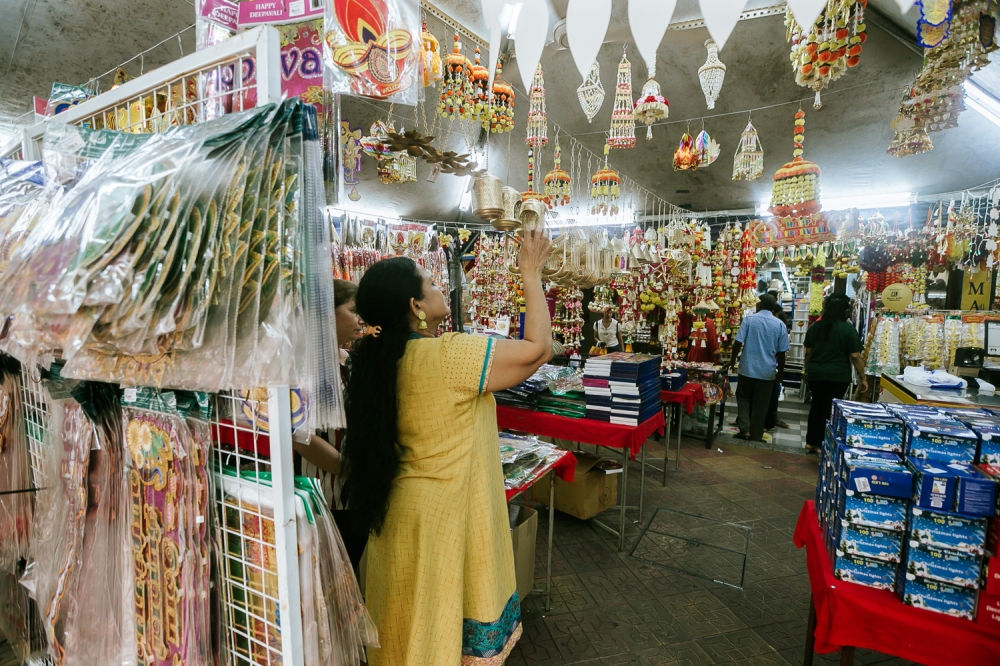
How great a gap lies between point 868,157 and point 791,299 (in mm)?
2818

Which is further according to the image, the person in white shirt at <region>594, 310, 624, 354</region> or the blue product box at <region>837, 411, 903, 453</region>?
the person in white shirt at <region>594, 310, 624, 354</region>

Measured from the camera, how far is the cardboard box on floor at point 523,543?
2.09m

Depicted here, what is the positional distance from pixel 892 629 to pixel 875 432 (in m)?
0.49

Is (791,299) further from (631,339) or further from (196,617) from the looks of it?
(196,617)

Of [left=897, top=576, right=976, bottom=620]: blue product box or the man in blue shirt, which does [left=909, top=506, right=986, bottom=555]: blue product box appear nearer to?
[left=897, top=576, right=976, bottom=620]: blue product box

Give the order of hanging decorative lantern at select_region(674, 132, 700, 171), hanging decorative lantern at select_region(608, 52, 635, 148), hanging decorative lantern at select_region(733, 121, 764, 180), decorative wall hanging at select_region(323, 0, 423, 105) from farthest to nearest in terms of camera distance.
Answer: hanging decorative lantern at select_region(733, 121, 764, 180) < hanging decorative lantern at select_region(674, 132, 700, 171) < hanging decorative lantern at select_region(608, 52, 635, 148) < decorative wall hanging at select_region(323, 0, 423, 105)

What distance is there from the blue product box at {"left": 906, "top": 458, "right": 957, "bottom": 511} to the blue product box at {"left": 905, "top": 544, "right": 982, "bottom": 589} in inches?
4.4

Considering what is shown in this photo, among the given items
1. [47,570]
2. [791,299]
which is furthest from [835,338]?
[47,570]

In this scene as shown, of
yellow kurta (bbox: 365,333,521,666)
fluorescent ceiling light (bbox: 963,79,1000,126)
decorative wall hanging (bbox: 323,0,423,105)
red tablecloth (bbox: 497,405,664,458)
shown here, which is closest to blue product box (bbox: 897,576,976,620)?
yellow kurta (bbox: 365,333,521,666)

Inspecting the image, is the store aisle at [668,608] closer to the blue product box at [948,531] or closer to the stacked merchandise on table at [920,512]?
the stacked merchandise on table at [920,512]

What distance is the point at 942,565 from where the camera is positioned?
1.11 m

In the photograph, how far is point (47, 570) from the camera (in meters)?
0.91

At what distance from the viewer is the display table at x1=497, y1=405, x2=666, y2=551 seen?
261 centimetres

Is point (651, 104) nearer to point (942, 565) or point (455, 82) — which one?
point (455, 82)
